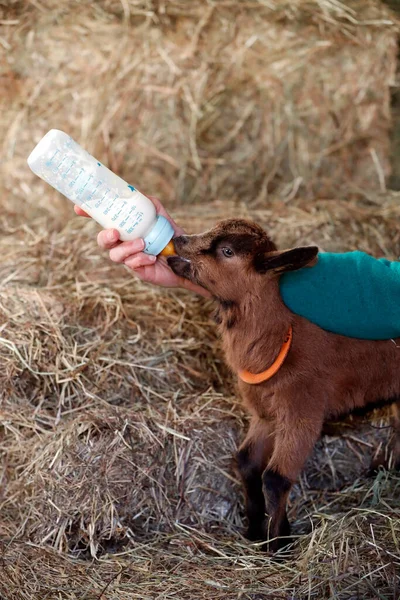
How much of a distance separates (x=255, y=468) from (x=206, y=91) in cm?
320

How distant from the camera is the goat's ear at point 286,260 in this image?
9.78 feet

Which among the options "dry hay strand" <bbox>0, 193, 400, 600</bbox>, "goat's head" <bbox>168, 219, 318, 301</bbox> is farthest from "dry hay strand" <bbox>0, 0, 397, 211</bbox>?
"goat's head" <bbox>168, 219, 318, 301</bbox>

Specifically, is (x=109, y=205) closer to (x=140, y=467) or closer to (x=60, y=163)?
(x=60, y=163)

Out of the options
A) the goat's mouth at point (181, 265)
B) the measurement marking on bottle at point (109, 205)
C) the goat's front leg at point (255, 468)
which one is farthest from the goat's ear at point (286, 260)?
the goat's front leg at point (255, 468)

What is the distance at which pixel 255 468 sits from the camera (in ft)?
11.3

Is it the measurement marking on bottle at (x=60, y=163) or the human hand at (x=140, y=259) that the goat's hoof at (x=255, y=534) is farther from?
the measurement marking on bottle at (x=60, y=163)

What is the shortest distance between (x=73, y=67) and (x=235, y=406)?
3029 mm

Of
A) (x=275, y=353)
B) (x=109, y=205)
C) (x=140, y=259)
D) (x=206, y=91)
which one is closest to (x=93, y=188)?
(x=109, y=205)

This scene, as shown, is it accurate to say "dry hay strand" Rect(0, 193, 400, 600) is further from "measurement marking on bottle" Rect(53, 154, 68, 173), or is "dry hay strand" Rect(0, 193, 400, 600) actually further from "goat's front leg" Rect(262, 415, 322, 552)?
"measurement marking on bottle" Rect(53, 154, 68, 173)

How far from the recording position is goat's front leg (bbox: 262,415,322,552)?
3.22 meters

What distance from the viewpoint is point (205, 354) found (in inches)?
167

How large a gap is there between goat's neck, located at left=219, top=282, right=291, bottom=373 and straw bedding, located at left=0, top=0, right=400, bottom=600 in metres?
0.54

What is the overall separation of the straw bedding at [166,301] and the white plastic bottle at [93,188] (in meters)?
0.94

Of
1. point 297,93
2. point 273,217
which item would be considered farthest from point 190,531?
point 297,93
